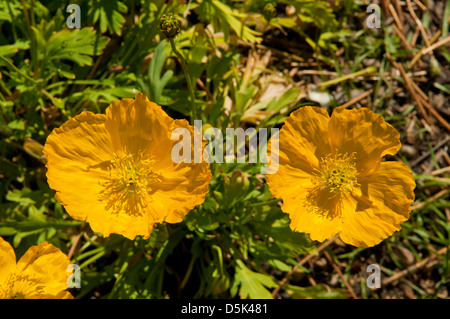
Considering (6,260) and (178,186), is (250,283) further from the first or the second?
(6,260)

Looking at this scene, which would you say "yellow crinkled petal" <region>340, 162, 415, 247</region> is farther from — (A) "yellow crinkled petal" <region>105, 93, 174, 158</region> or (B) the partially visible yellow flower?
(B) the partially visible yellow flower

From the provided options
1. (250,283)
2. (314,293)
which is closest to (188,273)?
(250,283)

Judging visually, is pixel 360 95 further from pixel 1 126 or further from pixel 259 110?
pixel 1 126

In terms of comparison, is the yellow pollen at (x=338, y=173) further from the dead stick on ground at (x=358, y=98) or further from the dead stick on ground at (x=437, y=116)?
the dead stick on ground at (x=437, y=116)

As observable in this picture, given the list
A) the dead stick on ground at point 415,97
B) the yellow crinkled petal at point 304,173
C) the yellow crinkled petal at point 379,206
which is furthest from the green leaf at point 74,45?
the dead stick on ground at point 415,97

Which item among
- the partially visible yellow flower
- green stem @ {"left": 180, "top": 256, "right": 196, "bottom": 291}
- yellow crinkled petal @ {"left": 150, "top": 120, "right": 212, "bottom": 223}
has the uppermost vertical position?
yellow crinkled petal @ {"left": 150, "top": 120, "right": 212, "bottom": 223}

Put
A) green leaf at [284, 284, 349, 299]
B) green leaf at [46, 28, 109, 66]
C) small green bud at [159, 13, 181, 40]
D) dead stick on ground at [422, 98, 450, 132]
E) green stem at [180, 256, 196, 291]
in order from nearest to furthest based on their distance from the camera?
small green bud at [159, 13, 181, 40], green leaf at [46, 28, 109, 66], green stem at [180, 256, 196, 291], green leaf at [284, 284, 349, 299], dead stick on ground at [422, 98, 450, 132]

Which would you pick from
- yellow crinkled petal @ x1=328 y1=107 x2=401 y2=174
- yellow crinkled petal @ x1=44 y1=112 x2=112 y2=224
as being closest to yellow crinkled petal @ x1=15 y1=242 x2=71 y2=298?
yellow crinkled petal @ x1=44 y1=112 x2=112 y2=224
